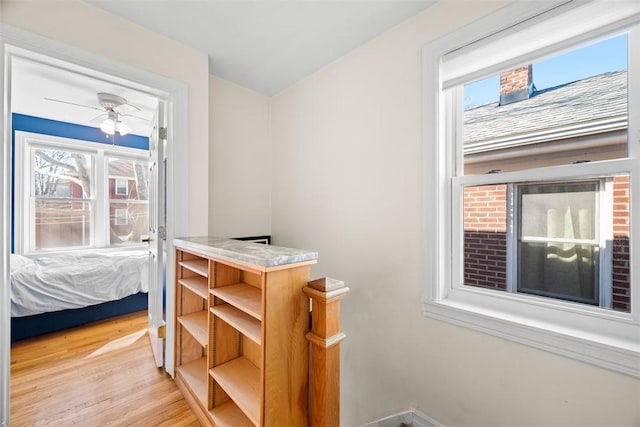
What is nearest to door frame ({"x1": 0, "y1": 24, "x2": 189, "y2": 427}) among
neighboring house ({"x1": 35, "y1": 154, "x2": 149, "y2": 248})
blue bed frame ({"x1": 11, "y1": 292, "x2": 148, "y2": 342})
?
blue bed frame ({"x1": 11, "y1": 292, "x2": 148, "y2": 342})

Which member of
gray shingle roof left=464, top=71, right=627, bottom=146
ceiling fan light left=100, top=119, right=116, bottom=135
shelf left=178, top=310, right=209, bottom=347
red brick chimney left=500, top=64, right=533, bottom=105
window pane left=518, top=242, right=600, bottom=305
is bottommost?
shelf left=178, top=310, right=209, bottom=347

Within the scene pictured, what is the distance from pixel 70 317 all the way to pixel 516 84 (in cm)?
432

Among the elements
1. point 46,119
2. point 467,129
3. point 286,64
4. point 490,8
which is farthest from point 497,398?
point 46,119

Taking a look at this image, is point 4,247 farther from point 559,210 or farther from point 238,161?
point 559,210

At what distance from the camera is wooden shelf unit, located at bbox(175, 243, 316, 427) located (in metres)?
1.05

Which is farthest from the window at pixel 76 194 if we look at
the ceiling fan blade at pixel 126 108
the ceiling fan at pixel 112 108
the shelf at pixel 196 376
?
the shelf at pixel 196 376

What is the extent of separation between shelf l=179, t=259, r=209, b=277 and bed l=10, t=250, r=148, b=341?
1.81m

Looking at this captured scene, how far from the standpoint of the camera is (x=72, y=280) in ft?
8.93

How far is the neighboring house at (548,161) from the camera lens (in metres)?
1.10

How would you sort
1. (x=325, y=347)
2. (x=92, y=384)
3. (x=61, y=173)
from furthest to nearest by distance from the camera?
1. (x=61, y=173)
2. (x=92, y=384)
3. (x=325, y=347)

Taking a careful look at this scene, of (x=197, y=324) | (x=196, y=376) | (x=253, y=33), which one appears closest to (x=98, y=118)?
(x=253, y=33)

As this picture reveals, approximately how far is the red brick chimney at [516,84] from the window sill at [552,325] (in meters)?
1.03

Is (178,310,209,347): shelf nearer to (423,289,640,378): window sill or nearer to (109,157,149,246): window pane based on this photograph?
(423,289,640,378): window sill

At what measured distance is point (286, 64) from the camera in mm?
2174
